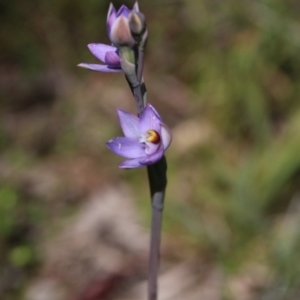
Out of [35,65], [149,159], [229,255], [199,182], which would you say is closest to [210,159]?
[199,182]

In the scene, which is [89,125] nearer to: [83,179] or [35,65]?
[83,179]

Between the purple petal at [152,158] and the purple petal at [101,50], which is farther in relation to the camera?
the purple petal at [101,50]

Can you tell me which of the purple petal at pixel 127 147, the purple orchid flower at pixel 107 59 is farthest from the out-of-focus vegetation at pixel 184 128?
the purple orchid flower at pixel 107 59

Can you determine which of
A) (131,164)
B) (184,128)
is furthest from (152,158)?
(184,128)

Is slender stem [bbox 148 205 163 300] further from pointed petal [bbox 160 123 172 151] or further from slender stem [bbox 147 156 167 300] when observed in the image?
pointed petal [bbox 160 123 172 151]

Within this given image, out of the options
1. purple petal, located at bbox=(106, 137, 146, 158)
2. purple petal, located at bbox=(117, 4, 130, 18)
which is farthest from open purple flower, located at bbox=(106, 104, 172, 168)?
purple petal, located at bbox=(117, 4, 130, 18)

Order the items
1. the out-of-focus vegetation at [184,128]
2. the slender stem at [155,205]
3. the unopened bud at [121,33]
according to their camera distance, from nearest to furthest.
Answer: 1. the unopened bud at [121,33]
2. the slender stem at [155,205]
3. the out-of-focus vegetation at [184,128]

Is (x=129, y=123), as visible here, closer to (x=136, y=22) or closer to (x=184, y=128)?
(x=136, y=22)

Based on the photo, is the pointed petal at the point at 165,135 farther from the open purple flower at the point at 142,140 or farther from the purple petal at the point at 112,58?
the purple petal at the point at 112,58
